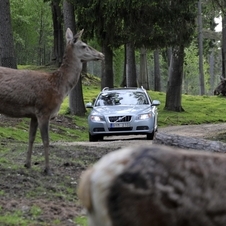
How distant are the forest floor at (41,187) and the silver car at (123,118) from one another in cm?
503

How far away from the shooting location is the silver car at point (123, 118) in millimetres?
18906

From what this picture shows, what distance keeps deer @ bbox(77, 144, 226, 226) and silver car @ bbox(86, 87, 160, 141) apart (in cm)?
1515

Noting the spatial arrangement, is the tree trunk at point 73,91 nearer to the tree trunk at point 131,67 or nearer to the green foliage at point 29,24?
the tree trunk at point 131,67

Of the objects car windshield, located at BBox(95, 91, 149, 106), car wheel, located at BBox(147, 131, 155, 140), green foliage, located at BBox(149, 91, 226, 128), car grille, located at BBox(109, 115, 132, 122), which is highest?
car windshield, located at BBox(95, 91, 149, 106)

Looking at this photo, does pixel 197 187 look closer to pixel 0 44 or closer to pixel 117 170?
pixel 117 170

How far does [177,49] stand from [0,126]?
15301 mm

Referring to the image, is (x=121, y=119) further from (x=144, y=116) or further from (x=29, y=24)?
(x=29, y=24)

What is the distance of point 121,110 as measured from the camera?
19.2 m

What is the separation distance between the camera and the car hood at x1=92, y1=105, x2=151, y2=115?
19.1 metres

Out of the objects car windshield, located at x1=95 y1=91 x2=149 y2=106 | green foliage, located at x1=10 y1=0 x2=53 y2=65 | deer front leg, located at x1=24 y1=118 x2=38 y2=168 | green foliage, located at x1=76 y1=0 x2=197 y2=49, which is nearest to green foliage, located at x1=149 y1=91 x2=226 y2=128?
green foliage, located at x1=76 y1=0 x2=197 y2=49

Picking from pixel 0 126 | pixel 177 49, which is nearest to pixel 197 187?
pixel 0 126

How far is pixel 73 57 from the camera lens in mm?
11672

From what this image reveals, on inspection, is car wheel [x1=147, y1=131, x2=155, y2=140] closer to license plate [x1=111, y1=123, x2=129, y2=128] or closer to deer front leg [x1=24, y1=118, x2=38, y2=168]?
license plate [x1=111, y1=123, x2=129, y2=128]

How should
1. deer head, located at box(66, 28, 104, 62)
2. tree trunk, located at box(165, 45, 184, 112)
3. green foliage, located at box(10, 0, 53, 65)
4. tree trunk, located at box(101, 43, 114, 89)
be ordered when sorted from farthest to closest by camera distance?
green foliage, located at box(10, 0, 53, 65), tree trunk, located at box(165, 45, 184, 112), tree trunk, located at box(101, 43, 114, 89), deer head, located at box(66, 28, 104, 62)
